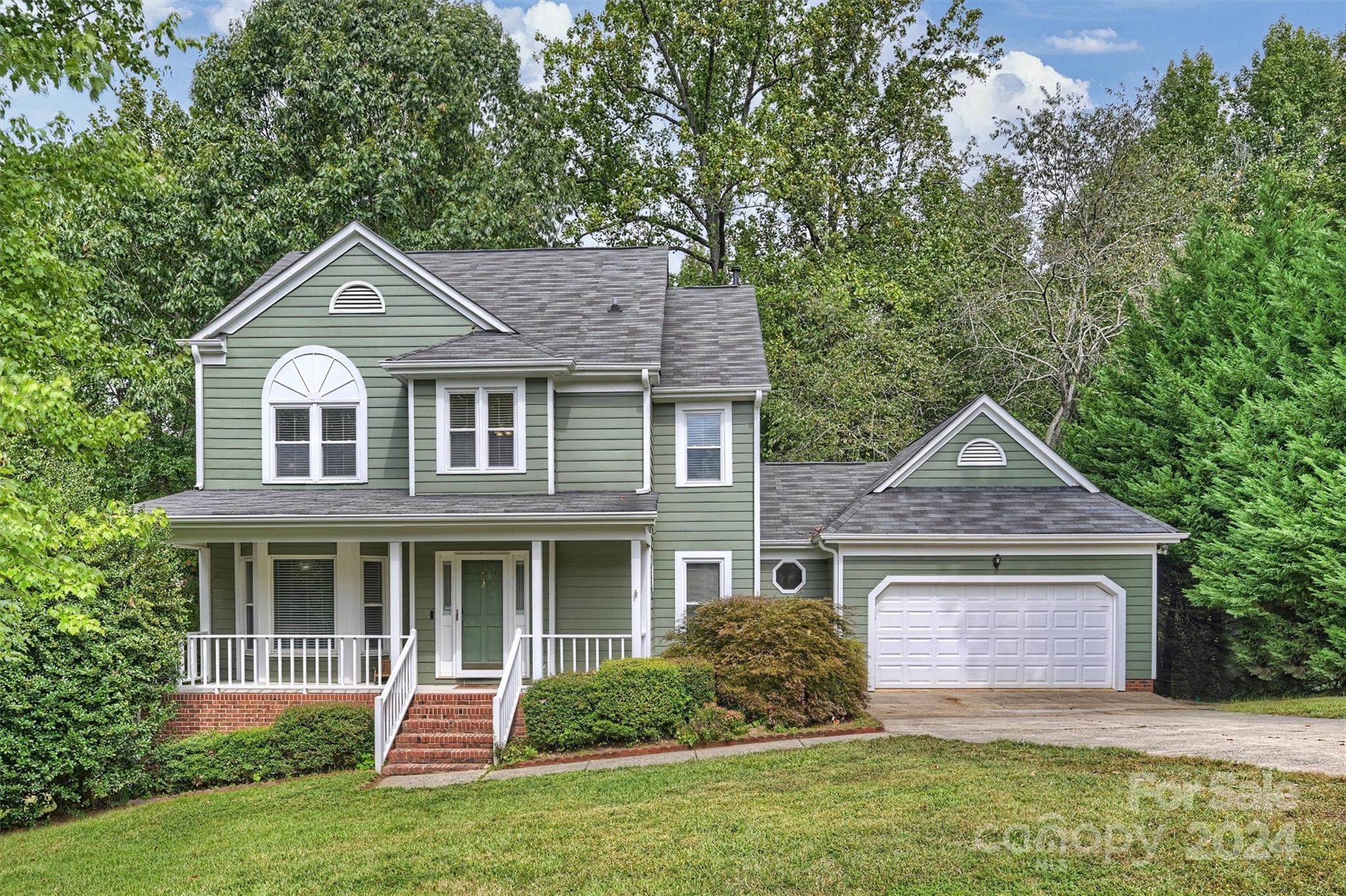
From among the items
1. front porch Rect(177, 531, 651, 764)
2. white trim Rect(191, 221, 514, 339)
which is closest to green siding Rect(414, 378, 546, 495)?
front porch Rect(177, 531, 651, 764)

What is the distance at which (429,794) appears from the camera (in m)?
11.7

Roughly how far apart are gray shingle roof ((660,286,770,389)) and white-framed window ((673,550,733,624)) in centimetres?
296

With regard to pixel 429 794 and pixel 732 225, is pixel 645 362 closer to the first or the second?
pixel 429 794

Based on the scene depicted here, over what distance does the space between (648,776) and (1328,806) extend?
6.47m

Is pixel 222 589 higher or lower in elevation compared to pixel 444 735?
higher

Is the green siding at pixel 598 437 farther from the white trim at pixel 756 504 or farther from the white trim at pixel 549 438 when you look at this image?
the white trim at pixel 756 504

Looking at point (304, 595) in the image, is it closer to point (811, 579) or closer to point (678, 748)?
point (678, 748)

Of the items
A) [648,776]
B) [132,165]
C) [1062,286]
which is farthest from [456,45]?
[648,776]

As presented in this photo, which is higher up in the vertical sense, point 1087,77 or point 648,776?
point 1087,77

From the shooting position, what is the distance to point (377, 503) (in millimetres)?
15891

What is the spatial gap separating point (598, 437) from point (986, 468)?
749cm

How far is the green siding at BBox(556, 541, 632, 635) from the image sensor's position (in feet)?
56.4

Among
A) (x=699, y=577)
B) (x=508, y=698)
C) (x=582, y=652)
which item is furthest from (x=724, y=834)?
(x=699, y=577)

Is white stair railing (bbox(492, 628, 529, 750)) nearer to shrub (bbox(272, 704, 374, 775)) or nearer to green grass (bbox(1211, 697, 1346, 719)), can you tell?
shrub (bbox(272, 704, 374, 775))
